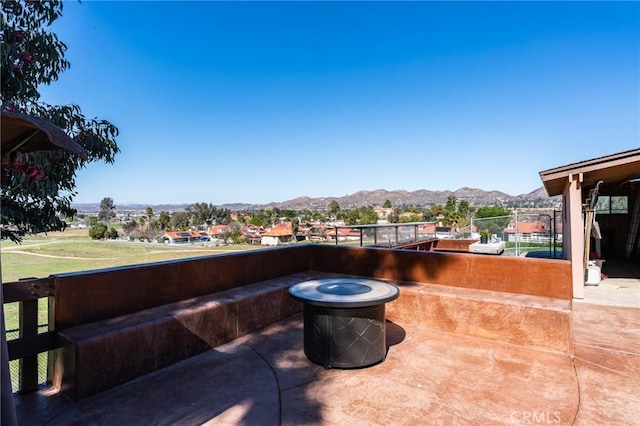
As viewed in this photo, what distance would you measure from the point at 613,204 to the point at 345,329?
12056 mm

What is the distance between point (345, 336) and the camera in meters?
3.12

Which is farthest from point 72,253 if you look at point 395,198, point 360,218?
point 395,198

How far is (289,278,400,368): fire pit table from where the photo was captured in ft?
10.1

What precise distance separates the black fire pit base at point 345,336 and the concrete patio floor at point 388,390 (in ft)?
0.36

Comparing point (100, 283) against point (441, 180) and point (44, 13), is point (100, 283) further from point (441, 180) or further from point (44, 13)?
point (441, 180)

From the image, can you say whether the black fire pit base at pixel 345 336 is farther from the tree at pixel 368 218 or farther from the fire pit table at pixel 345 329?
the tree at pixel 368 218

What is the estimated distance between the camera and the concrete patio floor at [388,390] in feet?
7.63

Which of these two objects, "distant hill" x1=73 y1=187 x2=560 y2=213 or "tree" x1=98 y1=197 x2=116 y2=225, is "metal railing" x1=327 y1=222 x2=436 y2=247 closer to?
"tree" x1=98 y1=197 x2=116 y2=225

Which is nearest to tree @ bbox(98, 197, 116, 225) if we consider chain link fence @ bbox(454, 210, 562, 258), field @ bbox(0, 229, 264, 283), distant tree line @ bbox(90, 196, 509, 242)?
distant tree line @ bbox(90, 196, 509, 242)

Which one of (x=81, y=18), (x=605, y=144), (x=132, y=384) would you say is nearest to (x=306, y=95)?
(x=81, y=18)

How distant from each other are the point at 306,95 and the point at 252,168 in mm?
17994

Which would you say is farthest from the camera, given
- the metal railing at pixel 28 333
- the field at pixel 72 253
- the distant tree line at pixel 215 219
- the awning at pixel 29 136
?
the distant tree line at pixel 215 219

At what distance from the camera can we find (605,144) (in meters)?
19.0
